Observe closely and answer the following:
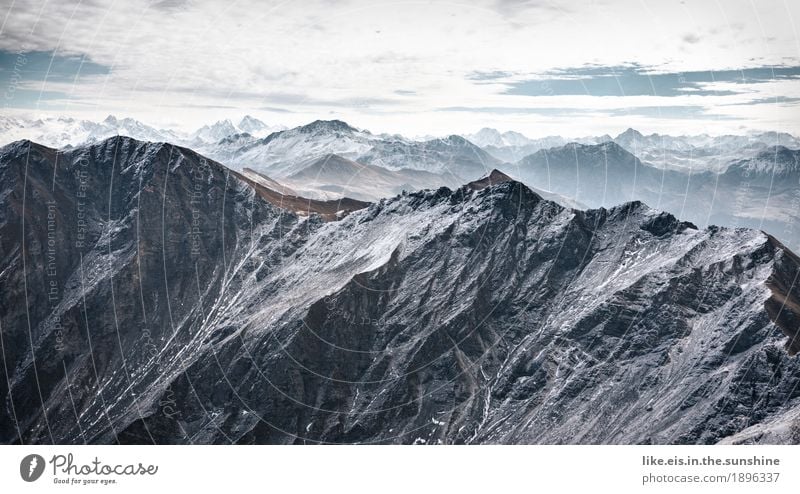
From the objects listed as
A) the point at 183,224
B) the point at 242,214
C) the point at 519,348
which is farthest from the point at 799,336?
the point at 183,224

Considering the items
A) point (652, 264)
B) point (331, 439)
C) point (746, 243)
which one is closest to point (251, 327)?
point (331, 439)

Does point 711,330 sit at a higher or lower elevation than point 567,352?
higher

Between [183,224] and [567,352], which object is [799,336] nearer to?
[567,352]

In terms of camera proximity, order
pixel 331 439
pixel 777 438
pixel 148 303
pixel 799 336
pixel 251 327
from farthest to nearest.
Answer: pixel 148 303, pixel 251 327, pixel 331 439, pixel 799 336, pixel 777 438

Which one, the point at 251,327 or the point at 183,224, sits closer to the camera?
the point at 251,327
